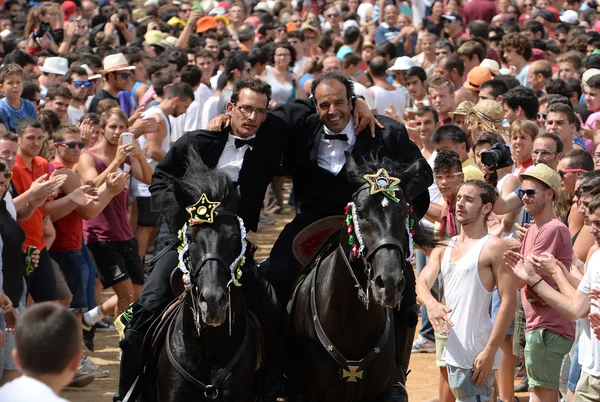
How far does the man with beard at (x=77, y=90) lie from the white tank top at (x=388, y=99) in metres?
4.23

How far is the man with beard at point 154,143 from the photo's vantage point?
12789mm

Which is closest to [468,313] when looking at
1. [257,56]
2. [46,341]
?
[46,341]

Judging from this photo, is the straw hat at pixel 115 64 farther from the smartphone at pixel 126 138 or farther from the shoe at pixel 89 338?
the shoe at pixel 89 338

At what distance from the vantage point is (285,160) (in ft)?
24.0

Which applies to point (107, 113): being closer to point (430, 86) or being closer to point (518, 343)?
point (430, 86)

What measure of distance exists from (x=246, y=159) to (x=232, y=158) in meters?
0.12

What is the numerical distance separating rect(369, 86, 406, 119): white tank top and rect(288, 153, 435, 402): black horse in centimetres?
908

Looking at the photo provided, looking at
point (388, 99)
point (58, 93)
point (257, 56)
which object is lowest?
point (388, 99)

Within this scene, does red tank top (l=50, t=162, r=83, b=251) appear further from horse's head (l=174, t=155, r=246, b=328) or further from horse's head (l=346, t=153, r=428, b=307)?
horse's head (l=346, t=153, r=428, b=307)

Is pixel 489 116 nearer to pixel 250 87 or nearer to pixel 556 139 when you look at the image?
pixel 556 139

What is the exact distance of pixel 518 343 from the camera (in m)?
8.74

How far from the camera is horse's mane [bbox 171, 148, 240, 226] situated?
618 cm

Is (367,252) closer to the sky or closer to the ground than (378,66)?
closer to the sky

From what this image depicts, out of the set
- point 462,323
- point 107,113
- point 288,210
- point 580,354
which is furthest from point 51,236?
point 288,210
